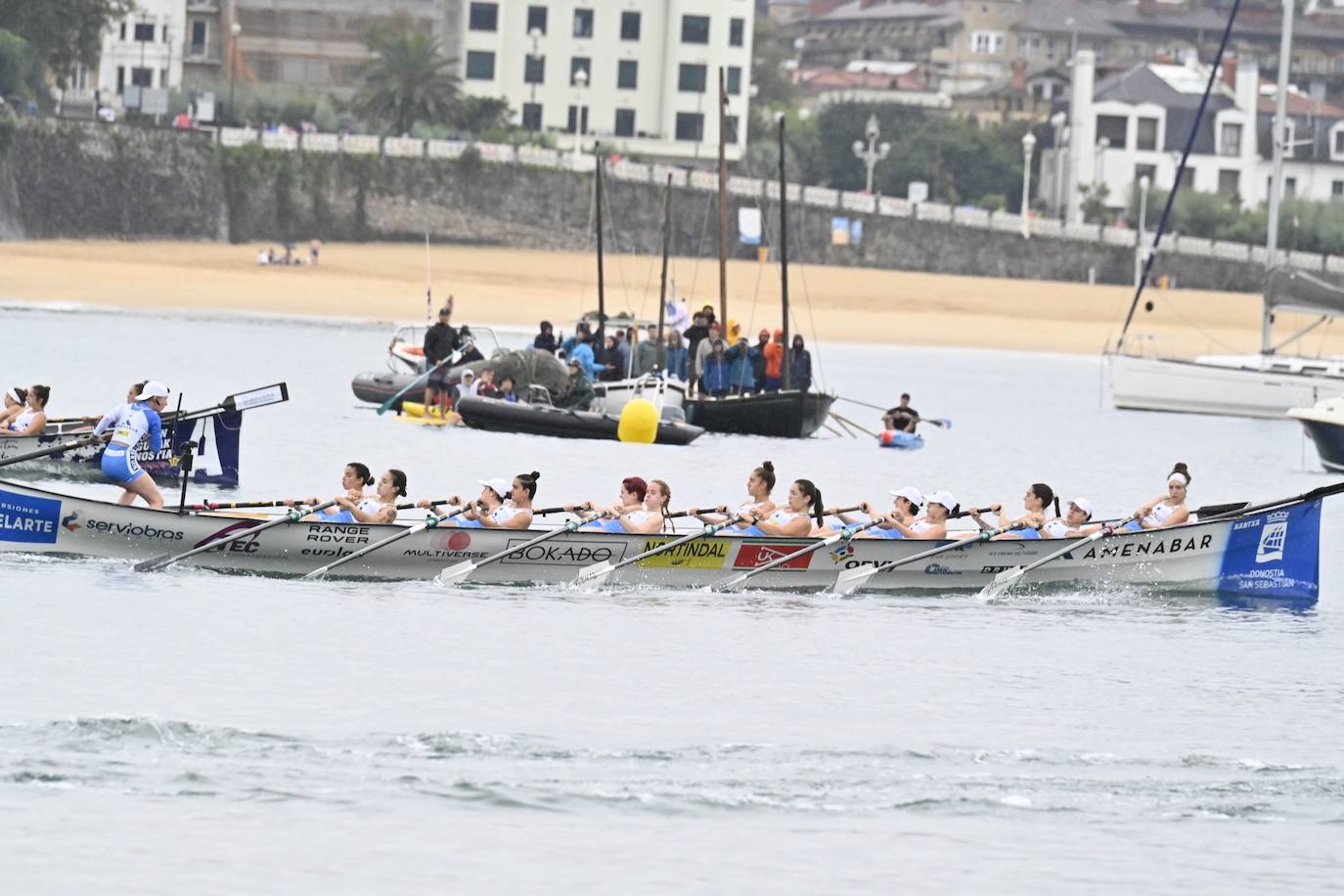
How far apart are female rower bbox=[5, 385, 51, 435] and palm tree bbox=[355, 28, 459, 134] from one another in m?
73.3

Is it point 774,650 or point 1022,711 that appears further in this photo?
point 774,650

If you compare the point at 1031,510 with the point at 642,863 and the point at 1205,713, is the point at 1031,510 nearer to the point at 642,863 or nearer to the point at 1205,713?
the point at 1205,713

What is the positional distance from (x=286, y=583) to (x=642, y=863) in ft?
31.2

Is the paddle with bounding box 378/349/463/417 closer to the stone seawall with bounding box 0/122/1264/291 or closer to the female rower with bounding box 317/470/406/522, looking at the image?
the female rower with bounding box 317/470/406/522

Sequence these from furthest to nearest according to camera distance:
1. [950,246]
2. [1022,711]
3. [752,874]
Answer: [950,246], [1022,711], [752,874]

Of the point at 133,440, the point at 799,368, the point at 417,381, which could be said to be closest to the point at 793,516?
the point at 133,440

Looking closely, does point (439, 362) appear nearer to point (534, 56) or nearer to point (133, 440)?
point (133, 440)

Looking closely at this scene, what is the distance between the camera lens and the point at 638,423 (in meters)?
40.6

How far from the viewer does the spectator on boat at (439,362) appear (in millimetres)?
42875

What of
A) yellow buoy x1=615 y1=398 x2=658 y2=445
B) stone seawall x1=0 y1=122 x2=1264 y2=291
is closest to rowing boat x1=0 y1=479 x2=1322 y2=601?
yellow buoy x1=615 y1=398 x2=658 y2=445

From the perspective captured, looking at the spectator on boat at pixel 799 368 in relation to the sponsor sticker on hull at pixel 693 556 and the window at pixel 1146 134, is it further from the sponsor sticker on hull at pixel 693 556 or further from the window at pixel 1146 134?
the window at pixel 1146 134

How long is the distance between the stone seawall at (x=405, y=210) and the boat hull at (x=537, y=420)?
1788 inches

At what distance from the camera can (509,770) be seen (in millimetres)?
17281

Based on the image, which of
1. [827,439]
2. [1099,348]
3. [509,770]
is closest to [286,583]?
[509,770]
